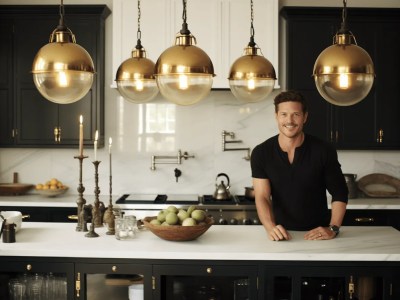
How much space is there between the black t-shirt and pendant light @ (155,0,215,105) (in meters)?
1.08

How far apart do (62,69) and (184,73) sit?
573 mm

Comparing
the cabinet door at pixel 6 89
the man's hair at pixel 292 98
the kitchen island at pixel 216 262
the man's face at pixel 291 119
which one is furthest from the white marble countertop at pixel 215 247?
the cabinet door at pixel 6 89

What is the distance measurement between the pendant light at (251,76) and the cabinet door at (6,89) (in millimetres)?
3060

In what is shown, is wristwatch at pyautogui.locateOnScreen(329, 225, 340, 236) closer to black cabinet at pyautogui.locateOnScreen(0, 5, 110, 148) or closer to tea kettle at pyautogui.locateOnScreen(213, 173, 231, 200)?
tea kettle at pyautogui.locateOnScreen(213, 173, 231, 200)

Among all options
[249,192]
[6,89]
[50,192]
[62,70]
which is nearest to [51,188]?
[50,192]

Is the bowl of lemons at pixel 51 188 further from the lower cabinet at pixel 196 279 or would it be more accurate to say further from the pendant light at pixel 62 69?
the pendant light at pixel 62 69

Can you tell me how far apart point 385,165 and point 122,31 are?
3.07 m

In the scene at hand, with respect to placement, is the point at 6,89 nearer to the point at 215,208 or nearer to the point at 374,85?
the point at 215,208

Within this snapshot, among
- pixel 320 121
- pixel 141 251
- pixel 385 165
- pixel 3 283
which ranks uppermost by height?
pixel 320 121

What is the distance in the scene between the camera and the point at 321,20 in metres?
5.53

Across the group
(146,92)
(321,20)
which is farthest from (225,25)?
(146,92)

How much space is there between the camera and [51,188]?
5.58m

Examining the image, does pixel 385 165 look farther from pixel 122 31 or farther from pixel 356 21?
pixel 122 31

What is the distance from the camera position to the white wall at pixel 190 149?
19.5 feet
